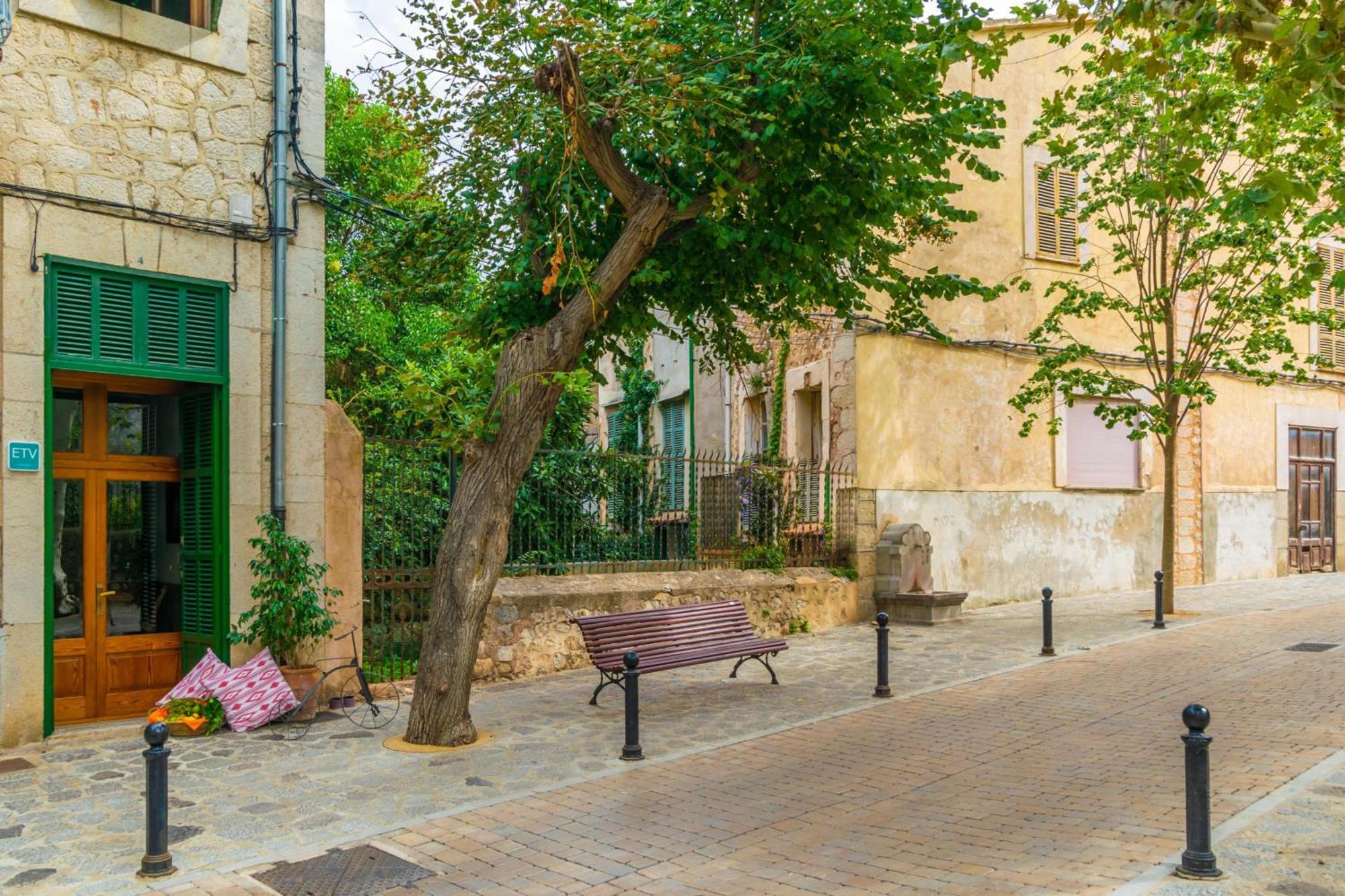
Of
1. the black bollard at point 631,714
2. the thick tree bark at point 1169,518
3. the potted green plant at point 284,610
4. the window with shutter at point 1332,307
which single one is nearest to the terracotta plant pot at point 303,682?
the potted green plant at point 284,610

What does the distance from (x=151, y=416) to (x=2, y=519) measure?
5.93 ft

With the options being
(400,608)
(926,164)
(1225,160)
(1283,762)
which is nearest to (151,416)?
(400,608)

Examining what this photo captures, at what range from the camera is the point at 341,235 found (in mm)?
20516

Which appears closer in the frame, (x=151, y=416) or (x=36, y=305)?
(x=36, y=305)

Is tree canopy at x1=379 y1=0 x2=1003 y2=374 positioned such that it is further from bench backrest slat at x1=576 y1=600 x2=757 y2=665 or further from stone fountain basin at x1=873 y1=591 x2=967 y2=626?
stone fountain basin at x1=873 y1=591 x2=967 y2=626

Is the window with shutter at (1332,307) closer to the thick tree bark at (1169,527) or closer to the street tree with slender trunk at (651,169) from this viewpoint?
the thick tree bark at (1169,527)

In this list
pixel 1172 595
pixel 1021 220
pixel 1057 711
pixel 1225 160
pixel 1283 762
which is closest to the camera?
pixel 1283 762

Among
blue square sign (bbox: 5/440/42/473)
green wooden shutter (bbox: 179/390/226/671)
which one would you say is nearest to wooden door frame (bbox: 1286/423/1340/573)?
green wooden shutter (bbox: 179/390/226/671)

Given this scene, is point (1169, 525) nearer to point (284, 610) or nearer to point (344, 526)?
point (344, 526)

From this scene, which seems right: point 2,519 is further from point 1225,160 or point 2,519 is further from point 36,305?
point 1225,160

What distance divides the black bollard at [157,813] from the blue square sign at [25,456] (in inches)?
144

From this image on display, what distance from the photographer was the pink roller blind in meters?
17.6

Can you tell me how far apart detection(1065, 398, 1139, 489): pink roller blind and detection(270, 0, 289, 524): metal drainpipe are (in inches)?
506

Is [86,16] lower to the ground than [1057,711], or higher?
higher
